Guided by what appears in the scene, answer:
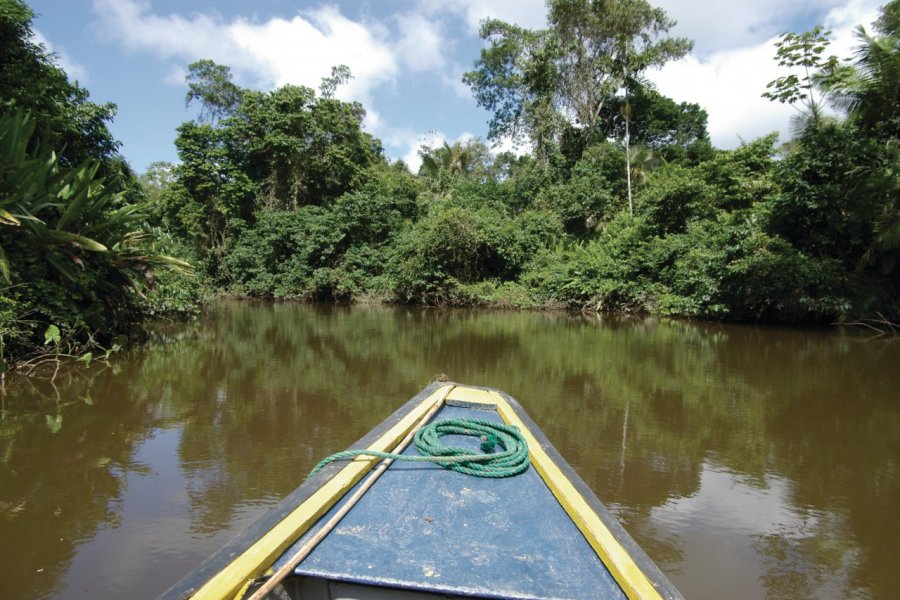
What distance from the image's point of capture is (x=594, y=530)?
70.7 inches

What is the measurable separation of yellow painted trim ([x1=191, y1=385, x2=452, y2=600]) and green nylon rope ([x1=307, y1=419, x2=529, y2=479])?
0.13m

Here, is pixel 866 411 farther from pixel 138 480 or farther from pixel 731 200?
pixel 731 200

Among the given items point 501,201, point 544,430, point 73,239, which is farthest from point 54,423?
point 501,201

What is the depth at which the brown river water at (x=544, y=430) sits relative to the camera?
257 centimetres

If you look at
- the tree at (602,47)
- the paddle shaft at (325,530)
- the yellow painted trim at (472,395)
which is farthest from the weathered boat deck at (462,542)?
the tree at (602,47)

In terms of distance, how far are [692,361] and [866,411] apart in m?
2.71

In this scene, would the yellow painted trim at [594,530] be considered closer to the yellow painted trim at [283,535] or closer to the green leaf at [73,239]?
the yellow painted trim at [283,535]

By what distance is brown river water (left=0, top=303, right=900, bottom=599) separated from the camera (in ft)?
8.43

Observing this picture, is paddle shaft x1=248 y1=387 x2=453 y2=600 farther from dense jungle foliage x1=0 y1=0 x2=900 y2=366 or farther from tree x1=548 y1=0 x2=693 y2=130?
tree x1=548 y1=0 x2=693 y2=130

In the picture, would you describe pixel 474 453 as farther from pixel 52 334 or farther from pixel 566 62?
pixel 566 62

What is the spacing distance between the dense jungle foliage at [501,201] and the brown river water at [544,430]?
6.41 feet

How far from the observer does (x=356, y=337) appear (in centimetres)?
1031

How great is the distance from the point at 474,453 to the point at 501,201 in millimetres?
19813

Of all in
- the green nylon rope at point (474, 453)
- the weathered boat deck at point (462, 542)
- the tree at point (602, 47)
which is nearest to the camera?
the weathered boat deck at point (462, 542)
